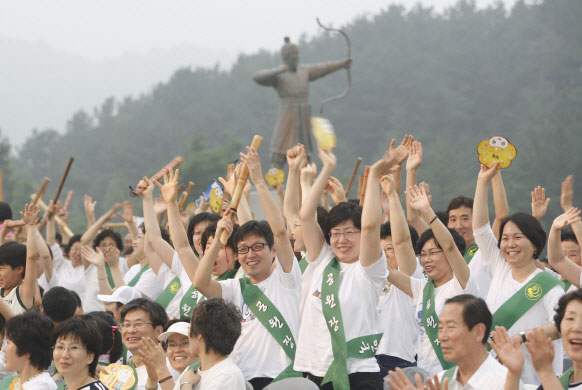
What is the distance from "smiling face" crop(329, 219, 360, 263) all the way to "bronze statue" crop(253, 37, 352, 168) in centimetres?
849

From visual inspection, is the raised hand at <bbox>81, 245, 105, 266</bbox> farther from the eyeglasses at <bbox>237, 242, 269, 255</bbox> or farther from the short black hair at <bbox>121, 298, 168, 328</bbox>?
the eyeglasses at <bbox>237, 242, 269, 255</bbox>

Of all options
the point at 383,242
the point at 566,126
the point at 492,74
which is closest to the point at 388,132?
the point at 492,74

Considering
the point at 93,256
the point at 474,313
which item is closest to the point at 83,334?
the point at 474,313

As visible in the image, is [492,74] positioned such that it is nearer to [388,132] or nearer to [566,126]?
[388,132]

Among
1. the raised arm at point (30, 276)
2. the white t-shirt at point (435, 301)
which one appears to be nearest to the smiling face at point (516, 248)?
the white t-shirt at point (435, 301)

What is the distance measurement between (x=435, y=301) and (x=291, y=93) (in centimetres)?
891

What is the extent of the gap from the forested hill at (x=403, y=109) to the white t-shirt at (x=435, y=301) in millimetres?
24109

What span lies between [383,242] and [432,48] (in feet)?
138

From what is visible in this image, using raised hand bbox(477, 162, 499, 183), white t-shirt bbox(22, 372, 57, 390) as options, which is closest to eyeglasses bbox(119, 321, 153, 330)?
white t-shirt bbox(22, 372, 57, 390)

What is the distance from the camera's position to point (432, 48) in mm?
46875

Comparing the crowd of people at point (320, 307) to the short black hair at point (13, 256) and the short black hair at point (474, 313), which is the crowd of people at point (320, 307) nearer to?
the short black hair at point (474, 313)

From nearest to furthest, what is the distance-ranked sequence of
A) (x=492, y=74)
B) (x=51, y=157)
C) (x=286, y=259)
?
(x=286, y=259), (x=492, y=74), (x=51, y=157)

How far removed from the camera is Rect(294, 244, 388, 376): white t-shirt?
4906 mm

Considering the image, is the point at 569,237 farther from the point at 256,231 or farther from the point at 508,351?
the point at 508,351
